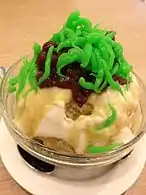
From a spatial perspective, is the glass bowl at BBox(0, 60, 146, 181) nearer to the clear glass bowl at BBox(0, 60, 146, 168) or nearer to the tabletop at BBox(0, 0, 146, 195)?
the clear glass bowl at BBox(0, 60, 146, 168)

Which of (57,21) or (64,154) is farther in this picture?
(57,21)

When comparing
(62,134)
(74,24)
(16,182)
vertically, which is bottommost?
(16,182)

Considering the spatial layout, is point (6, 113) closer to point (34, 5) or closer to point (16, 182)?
point (16, 182)

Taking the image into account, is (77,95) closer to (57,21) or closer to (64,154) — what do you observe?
(64,154)

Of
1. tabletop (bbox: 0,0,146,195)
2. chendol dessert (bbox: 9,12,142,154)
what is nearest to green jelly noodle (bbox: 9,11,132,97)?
chendol dessert (bbox: 9,12,142,154)

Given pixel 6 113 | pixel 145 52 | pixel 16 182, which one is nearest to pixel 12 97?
pixel 6 113

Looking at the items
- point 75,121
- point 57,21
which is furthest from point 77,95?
point 57,21

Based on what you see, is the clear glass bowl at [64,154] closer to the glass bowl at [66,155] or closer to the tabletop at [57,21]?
the glass bowl at [66,155]
